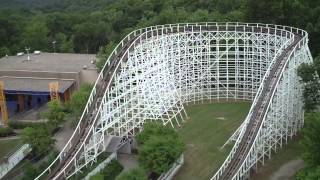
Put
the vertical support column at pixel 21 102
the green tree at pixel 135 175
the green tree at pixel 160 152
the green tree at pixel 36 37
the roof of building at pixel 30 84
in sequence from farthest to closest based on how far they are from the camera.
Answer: the green tree at pixel 36 37 < the vertical support column at pixel 21 102 < the roof of building at pixel 30 84 < the green tree at pixel 160 152 < the green tree at pixel 135 175

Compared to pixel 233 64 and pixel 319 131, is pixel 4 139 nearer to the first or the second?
pixel 233 64

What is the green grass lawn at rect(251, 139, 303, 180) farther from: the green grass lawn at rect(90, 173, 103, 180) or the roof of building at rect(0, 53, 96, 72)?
the roof of building at rect(0, 53, 96, 72)

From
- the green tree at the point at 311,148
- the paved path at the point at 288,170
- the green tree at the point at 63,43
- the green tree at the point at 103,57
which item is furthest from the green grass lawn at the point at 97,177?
the green tree at the point at 63,43

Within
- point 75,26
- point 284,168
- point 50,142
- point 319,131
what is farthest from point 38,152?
point 75,26

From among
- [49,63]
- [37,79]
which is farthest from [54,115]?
[49,63]

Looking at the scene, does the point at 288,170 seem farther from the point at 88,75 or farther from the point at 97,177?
the point at 88,75

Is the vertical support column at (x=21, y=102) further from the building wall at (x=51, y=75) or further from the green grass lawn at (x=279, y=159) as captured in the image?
the green grass lawn at (x=279, y=159)
